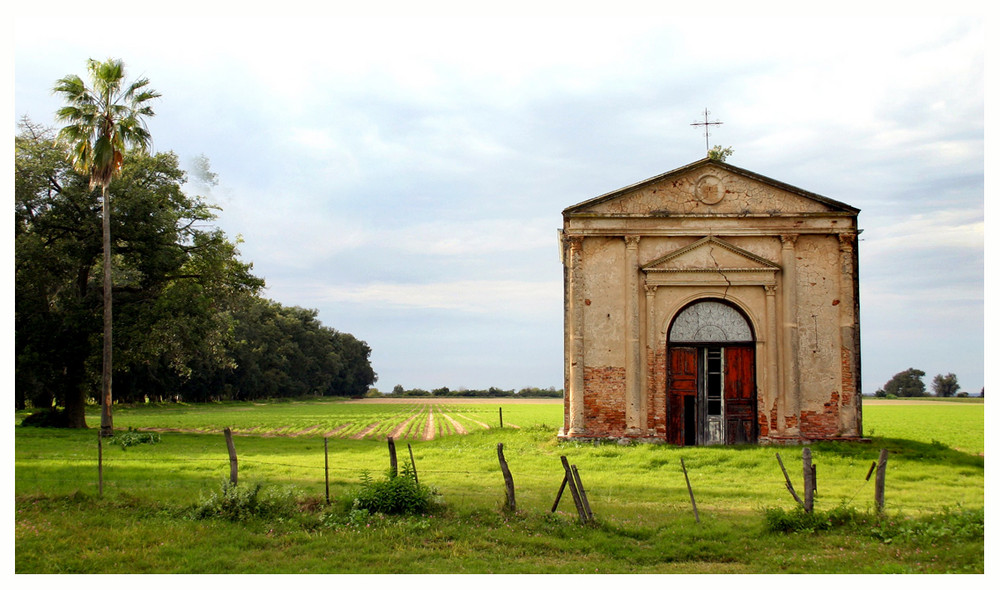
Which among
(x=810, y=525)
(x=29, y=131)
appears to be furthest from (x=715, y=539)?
(x=29, y=131)

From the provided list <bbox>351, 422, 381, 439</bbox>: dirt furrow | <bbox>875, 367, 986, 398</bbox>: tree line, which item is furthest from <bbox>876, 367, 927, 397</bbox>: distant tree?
<bbox>351, 422, 381, 439</bbox>: dirt furrow

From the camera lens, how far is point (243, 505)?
39.6 ft

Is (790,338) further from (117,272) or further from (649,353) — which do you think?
(117,272)

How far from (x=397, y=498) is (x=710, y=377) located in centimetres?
1293

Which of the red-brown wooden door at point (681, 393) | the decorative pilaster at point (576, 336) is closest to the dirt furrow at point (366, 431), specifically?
the decorative pilaster at point (576, 336)

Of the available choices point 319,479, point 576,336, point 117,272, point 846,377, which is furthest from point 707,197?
point 117,272

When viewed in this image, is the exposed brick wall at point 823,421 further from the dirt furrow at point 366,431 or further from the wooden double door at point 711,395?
the dirt furrow at point 366,431

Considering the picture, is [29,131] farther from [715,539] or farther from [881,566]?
[881,566]

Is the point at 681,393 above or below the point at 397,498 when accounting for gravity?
above

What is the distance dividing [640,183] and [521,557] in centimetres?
1463

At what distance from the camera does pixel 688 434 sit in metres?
21.6

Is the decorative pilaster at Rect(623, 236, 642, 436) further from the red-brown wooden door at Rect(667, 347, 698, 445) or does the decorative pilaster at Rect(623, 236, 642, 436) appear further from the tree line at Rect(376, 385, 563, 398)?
the tree line at Rect(376, 385, 563, 398)

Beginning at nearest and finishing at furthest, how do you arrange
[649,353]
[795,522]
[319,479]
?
[795,522], [319,479], [649,353]

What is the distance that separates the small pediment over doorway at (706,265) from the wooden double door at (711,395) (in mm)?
2081
